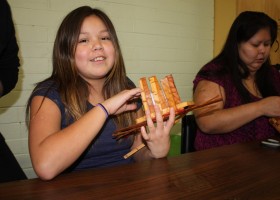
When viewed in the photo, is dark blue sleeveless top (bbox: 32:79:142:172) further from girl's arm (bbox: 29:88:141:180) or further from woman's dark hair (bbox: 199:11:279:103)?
woman's dark hair (bbox: 199:11:279:103)

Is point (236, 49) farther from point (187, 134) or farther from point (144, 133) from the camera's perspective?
point (144, 133)

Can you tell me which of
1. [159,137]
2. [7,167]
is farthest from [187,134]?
[7,167]

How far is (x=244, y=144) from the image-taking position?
1.03 meters

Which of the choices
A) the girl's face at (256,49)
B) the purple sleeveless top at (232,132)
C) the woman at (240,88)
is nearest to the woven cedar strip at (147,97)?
the woman at (240,88)

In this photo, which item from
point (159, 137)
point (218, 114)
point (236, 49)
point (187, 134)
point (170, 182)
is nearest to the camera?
point (170, 182)

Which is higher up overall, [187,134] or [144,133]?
[144,133]

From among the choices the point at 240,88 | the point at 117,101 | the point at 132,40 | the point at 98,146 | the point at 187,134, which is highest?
the point at 132,40

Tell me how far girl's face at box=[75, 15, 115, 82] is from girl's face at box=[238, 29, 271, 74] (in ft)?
2.78

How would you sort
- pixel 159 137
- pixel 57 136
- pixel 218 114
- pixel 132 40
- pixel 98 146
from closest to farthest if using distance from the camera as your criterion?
pixel 57 136 → pixel 159 137 → pixel 98 146 → pixel 218 114 → pixel 132 40

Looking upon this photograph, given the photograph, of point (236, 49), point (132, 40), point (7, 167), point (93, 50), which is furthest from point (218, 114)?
point (132, 40)

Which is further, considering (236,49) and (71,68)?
(236,49)

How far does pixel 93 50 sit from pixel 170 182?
58 cm

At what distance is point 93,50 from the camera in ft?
3.29

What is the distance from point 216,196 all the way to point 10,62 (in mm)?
859
